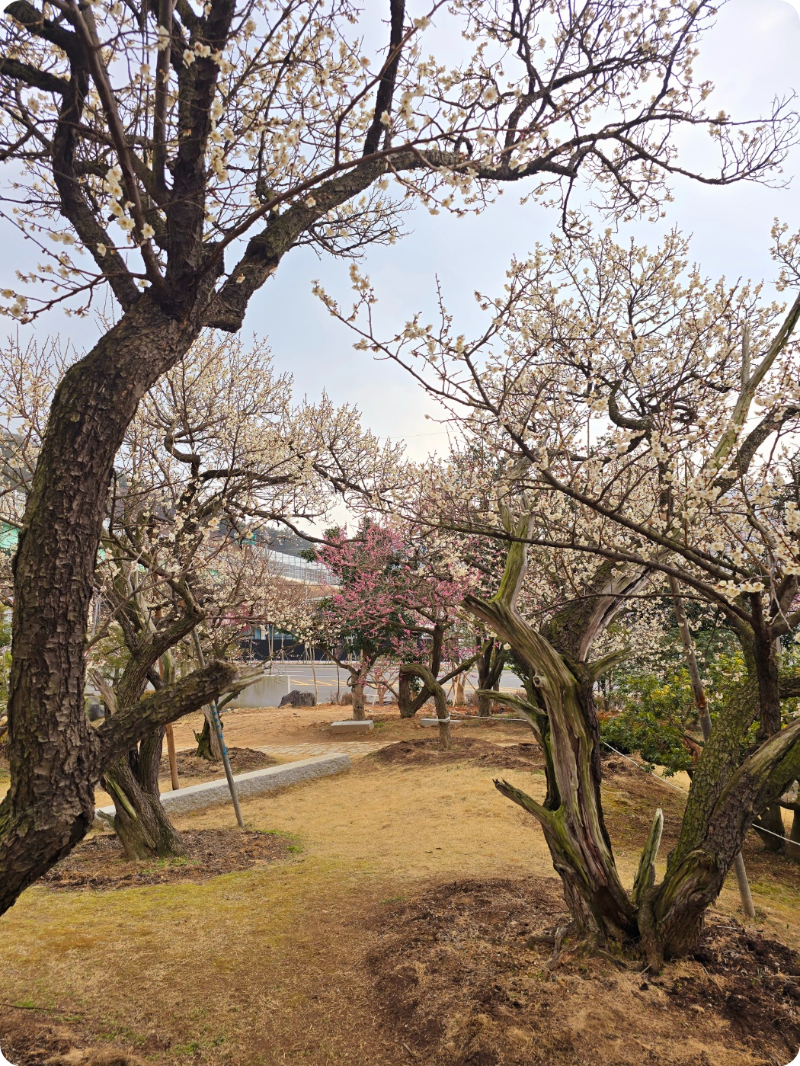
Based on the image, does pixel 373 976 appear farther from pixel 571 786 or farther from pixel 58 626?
pixel 58 626

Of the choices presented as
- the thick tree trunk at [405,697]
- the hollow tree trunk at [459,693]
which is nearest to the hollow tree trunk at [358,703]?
the thick tree trunk at [405,697]

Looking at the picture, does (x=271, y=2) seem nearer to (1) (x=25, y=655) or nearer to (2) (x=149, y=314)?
(2) (x=149, y=314)

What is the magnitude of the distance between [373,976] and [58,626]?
8.13 ft

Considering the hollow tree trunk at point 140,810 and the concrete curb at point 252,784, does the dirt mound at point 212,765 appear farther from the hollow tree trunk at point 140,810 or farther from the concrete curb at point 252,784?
the hollow tree trunk at point 140,810

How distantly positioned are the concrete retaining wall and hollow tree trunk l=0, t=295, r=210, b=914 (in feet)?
69.5

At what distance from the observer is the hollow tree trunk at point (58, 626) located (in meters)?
2.21

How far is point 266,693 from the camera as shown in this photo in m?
24.3

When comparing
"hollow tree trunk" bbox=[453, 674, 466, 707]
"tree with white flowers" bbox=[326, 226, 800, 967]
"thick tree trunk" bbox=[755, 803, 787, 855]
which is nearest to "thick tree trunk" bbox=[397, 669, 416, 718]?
"hollow tree trunk" bbox=[453, 674, 466, 707]

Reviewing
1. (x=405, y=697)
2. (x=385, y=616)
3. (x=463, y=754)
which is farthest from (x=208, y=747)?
(x=405, y=697)

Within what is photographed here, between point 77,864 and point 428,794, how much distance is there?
4239 millimetres

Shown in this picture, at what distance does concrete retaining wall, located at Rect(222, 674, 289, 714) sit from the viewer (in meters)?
23.4

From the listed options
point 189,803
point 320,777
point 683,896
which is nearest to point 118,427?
point 683,896

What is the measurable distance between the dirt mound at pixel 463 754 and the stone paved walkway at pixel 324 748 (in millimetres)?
744

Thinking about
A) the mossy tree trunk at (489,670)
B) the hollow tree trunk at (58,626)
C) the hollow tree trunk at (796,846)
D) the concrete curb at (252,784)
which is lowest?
the concrete curb at (252,784)
